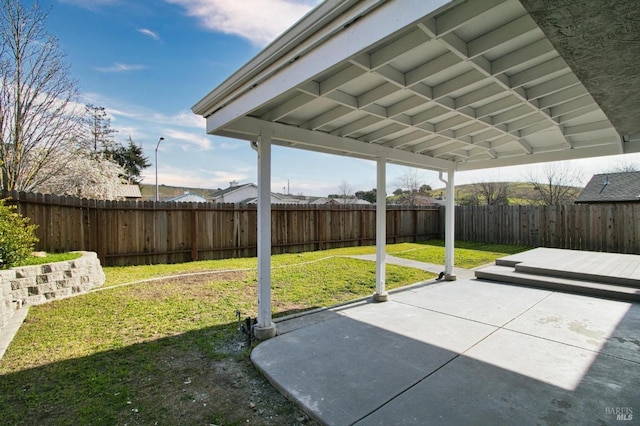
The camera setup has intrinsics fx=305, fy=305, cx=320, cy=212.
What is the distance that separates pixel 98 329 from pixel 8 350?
2.63 feet

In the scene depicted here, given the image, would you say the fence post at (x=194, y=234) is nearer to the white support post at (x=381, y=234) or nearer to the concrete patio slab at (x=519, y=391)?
the white support post at (x=381, y=234)

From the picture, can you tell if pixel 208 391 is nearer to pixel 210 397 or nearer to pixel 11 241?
pixel 210 397

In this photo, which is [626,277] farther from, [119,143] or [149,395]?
[119,143]

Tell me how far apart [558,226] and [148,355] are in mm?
13035

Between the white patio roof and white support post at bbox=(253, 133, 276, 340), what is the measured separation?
0.86 ft

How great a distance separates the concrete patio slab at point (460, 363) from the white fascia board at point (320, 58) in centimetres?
253

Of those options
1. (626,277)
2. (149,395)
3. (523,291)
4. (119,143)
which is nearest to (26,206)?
(149,395)

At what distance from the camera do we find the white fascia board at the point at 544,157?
5.03 m

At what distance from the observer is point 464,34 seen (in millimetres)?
2297

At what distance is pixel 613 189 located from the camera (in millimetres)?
14359

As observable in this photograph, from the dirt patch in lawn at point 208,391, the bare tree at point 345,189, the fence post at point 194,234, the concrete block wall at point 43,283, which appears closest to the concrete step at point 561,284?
the dirt patch in lawn at point 208,391

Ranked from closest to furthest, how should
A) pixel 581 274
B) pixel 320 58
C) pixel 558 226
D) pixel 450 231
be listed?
pixel 320 58 → pixel 581 274 → pixel 450 231 → pixel 558 226

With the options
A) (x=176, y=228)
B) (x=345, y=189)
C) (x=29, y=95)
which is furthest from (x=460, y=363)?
(x=345, y=189)

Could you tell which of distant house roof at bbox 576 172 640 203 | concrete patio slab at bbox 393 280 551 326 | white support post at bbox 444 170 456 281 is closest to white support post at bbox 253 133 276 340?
concrete patio slab at bbox 393 280 551 326
